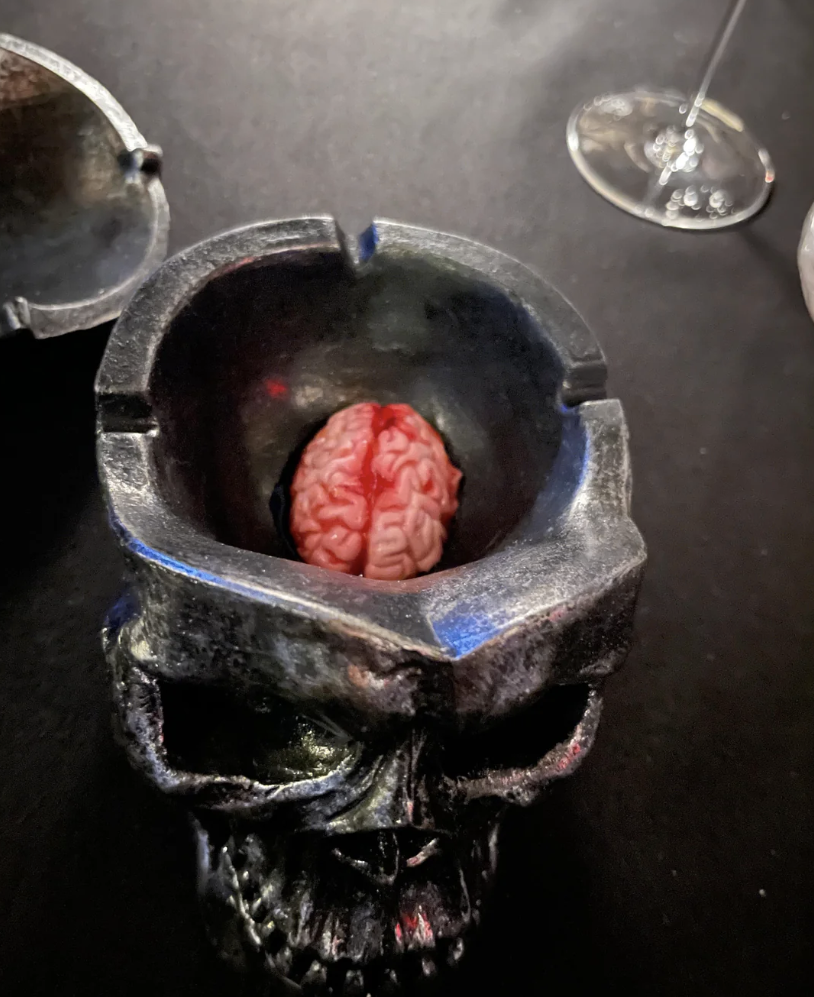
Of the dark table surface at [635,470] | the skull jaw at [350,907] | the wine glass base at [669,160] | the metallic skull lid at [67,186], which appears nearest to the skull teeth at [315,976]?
the skull jaw at [350,907]

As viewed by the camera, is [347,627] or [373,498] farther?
[373,498]

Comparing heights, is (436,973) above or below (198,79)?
below

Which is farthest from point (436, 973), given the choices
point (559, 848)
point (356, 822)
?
point (559, 848)

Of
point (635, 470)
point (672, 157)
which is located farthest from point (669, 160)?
point (635, 470)

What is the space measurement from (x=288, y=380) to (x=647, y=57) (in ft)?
4.52

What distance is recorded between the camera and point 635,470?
1162mm

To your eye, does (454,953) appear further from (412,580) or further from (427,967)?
(412,580)

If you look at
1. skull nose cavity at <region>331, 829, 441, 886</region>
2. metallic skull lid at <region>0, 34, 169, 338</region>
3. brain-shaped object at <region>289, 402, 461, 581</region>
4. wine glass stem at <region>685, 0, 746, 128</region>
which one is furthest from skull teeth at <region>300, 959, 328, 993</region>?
wine glass stem at <region>685, 0, 746, 128</region>

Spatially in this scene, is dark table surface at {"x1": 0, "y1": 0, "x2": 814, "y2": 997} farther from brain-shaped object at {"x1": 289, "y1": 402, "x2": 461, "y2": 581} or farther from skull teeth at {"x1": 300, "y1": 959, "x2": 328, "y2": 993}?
brain-shaped object at {"x1": 289, "y1": 402, "x2": 461, "y2": 581}

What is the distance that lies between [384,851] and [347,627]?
0.55 ft

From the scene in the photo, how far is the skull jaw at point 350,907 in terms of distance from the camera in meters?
0.55

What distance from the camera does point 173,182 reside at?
4.41ft

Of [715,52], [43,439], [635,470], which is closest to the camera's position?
[43,439]

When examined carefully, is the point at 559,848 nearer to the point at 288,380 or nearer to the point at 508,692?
the point at 508,692
